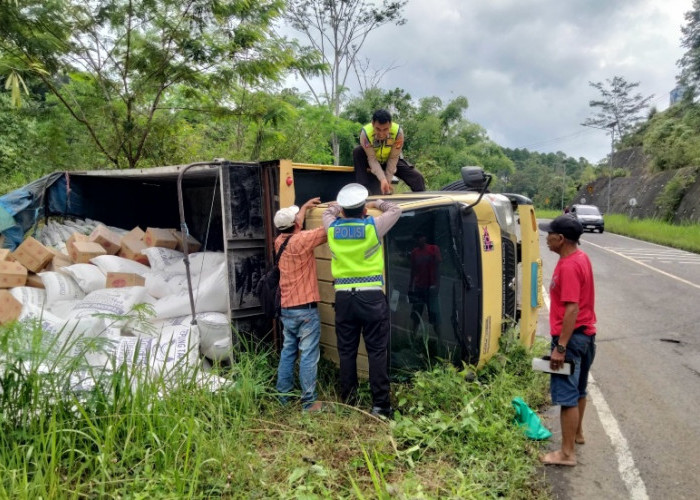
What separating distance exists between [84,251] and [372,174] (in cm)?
313

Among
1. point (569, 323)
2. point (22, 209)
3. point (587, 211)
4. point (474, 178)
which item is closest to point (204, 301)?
point (474, 178)

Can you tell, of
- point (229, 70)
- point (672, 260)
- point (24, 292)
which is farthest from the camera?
point (672, 260)

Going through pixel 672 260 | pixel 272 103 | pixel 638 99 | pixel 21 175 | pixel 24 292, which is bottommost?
pixel 672 260

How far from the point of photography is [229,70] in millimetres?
8789

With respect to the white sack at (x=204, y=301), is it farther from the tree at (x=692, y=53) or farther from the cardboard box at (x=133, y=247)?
the tree at (x=692, y=53)

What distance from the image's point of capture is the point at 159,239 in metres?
5.78

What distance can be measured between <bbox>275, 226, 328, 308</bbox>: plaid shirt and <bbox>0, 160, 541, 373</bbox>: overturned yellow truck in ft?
0.95

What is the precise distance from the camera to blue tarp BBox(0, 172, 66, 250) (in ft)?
20.1

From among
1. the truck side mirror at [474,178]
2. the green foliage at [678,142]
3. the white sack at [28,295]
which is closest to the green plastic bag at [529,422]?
the truck side mirror at [474,178]

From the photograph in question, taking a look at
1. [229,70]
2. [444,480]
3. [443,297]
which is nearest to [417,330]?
[443,297]

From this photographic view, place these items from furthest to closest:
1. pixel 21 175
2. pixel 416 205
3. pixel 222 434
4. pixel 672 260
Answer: pixel 672 260 → pixel 21 175 → pixel 416 205 → pixel 222 434

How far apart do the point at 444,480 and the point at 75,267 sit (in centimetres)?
418

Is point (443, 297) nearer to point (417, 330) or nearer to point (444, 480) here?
point (417, 330)

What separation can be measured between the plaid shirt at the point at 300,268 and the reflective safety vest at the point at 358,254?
0.91 feet
